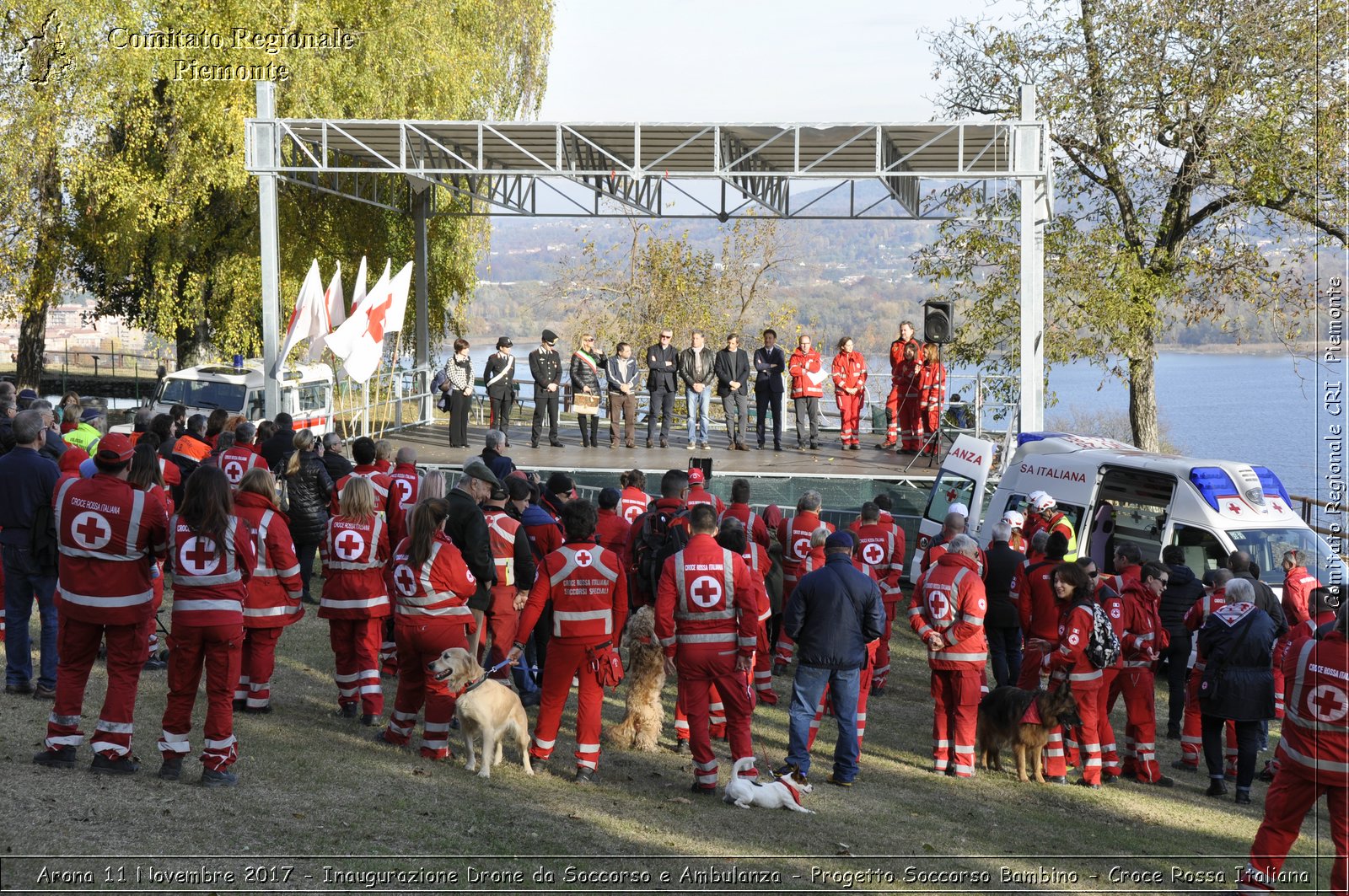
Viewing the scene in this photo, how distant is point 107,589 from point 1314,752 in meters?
6.22

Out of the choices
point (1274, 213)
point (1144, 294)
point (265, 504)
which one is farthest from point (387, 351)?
point (265, 504)

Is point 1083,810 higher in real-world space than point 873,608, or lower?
lower

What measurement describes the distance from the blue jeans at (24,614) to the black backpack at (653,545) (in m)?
3.92

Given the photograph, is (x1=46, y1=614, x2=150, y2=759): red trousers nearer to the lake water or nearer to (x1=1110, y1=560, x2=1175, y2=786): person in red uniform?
(x1=1110, y1=560, x2=1175, y2=786): person in red uniform

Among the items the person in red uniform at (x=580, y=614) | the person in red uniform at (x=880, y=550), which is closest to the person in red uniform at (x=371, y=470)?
the person in red uniform at (x=580, y=614)

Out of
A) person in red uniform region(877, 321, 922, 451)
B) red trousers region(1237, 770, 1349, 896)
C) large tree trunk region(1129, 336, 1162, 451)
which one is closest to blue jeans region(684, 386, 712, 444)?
person in red uniform region(877, 321, 922, 451)

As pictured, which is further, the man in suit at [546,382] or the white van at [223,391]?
the white van at [223,391]

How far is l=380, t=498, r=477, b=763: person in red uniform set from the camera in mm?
7461

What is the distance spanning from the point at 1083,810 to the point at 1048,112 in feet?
59.1

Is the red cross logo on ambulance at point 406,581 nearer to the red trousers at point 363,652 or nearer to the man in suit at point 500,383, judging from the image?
the red trousers at point 363,652

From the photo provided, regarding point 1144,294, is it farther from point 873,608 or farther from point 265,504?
point 265,504

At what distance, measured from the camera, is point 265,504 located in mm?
7211

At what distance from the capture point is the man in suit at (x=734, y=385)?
19203mm

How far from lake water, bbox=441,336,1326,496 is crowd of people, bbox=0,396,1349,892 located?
5872mm
